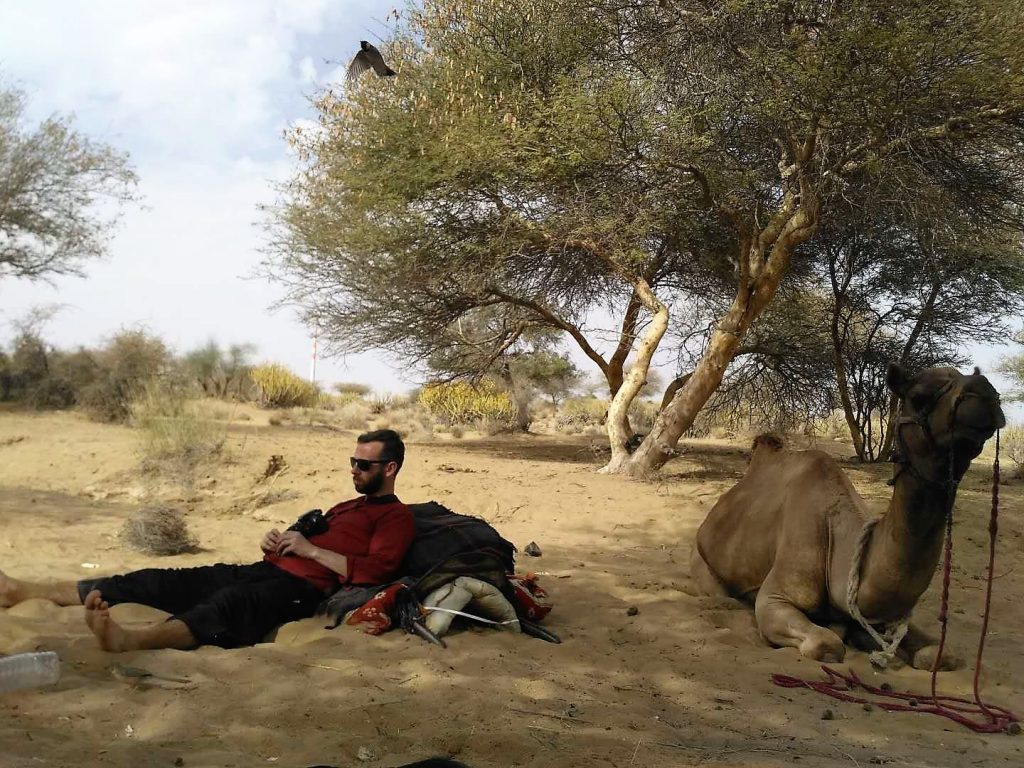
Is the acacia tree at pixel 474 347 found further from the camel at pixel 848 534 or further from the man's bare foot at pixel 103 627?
the man's bare foot at pixel 103 627

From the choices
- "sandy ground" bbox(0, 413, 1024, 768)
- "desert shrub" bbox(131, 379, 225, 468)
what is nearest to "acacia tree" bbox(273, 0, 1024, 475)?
"desert shrub" bbox(131, 379, 225, 468)

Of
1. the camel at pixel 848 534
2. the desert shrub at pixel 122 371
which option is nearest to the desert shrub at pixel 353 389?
the desert shrub at pixel 122 371

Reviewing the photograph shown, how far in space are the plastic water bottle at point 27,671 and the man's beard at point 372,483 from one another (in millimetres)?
2011

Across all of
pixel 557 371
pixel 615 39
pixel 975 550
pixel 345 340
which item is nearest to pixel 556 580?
pixel 975 550

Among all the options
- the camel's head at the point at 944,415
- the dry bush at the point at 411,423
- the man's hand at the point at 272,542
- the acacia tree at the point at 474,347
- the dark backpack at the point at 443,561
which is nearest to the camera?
the camel's head at the point at 944,415

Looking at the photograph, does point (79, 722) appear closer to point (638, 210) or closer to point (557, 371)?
point (638, 210)

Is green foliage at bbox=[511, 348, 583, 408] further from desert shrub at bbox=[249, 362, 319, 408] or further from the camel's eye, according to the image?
the camel's eye

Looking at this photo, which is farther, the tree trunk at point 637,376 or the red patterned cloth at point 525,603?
the tree trunk at point 637,376

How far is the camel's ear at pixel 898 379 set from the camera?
4.35 metres

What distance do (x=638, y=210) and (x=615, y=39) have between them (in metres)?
2.35

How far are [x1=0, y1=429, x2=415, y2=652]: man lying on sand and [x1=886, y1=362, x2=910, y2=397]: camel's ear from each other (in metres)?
2.79

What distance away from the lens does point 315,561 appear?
522cm

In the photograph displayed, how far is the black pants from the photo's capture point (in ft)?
15.3

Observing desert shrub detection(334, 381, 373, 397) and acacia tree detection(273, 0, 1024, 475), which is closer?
acacia tree detection(273, 0, 1024, 475)
